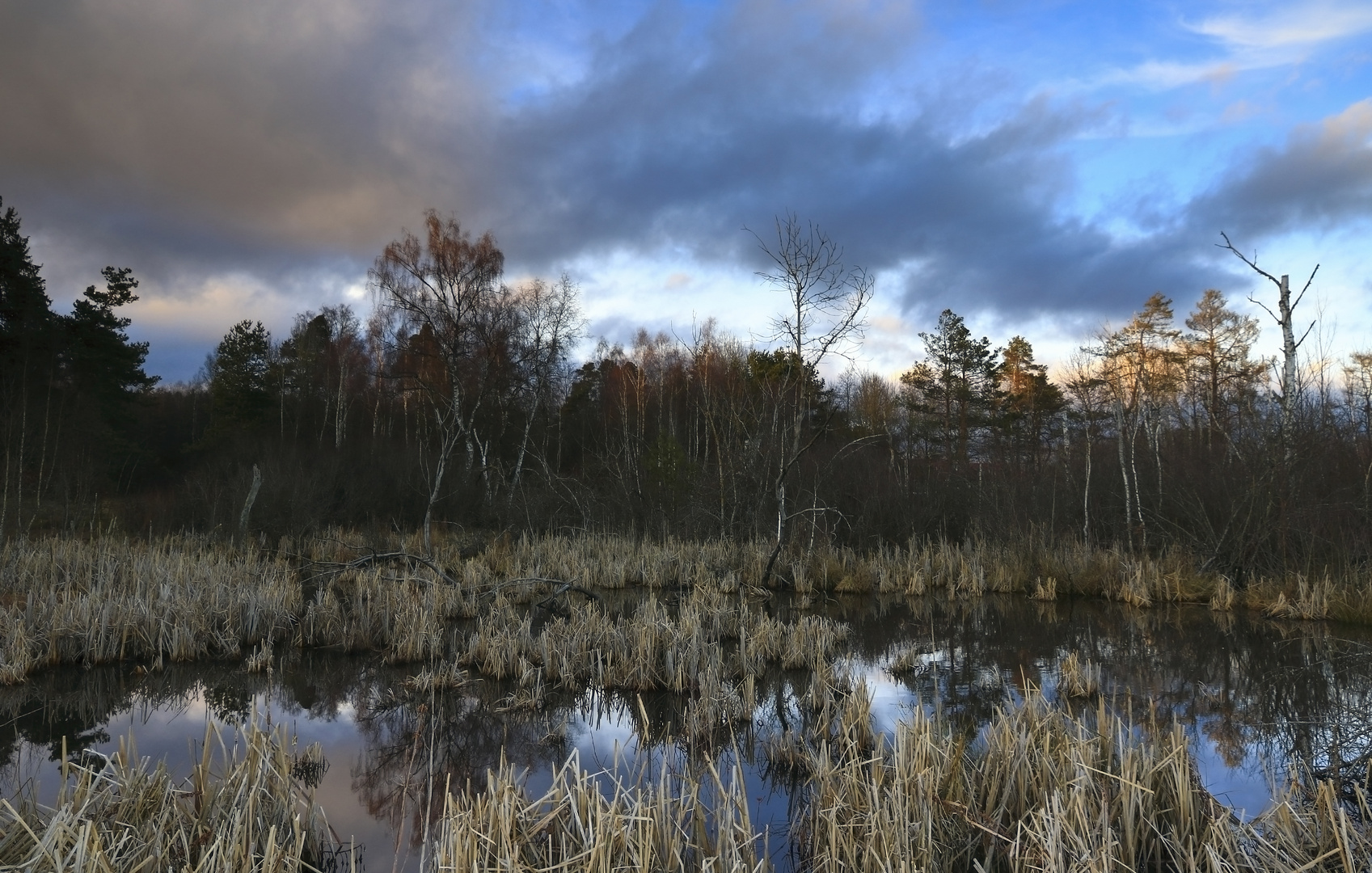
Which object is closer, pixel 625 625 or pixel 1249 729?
pixel 1249 729

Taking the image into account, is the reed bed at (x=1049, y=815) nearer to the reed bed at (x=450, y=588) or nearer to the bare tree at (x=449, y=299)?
the reed bed at (x=450, y=588)

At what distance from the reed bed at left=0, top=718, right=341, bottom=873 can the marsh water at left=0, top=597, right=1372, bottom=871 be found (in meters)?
0.61

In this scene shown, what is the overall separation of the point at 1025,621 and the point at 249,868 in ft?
32.4

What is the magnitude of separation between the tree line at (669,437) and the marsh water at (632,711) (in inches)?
151

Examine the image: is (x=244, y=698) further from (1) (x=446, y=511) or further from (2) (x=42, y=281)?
(2) (x=42, y=281)

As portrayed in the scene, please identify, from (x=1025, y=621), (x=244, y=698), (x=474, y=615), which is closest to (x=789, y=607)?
(x=1025, y=621)

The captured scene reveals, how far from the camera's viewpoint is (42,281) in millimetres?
25344

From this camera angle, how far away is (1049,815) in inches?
110

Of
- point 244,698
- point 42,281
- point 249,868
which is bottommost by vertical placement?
point 244,698

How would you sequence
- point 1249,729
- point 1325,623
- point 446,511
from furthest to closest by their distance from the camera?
point 446,511 → point 1325,623 → point 1249,729

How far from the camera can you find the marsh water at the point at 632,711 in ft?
14.5

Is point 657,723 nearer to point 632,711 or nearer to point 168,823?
point 632,711

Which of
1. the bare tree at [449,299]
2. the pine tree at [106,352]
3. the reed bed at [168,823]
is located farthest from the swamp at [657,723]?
the pine tree at [106,352]

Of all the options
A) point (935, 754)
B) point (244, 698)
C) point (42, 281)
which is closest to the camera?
point (935, 754)
